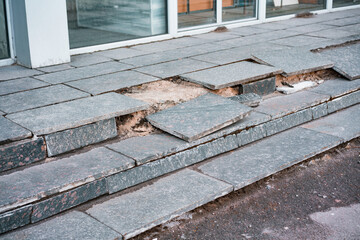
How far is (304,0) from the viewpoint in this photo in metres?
8.63

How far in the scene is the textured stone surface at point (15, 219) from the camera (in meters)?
2.65

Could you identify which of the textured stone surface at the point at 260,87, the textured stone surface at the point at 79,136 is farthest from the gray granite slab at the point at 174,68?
the textured stone surface at the point at 79,136

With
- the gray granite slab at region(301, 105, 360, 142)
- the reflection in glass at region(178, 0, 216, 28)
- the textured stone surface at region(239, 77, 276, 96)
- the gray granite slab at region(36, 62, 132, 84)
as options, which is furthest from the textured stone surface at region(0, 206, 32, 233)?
the reflection in glass at region(178, 0, 216, 28)

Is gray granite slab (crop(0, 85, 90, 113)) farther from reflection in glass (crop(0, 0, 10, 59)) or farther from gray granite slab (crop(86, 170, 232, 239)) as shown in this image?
reflection in glass (crop(0, 0, 10, 59))

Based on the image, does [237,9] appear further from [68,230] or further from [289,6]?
[68,230]

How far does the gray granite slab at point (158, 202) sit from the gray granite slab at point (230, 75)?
47.3 inches

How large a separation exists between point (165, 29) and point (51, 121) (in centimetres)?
371

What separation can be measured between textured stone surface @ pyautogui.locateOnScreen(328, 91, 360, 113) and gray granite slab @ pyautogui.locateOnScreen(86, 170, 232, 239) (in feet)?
6.55

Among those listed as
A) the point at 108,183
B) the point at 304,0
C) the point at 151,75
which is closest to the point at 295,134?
the point at 151,75

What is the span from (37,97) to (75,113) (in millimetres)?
694

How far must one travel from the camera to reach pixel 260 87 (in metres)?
4.63

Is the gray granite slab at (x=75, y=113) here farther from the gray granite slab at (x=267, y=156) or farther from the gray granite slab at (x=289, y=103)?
the gray granite slab at (x=289, y=103)

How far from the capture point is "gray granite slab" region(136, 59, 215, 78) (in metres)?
4.69

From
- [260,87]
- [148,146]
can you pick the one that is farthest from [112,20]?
[148,146]
